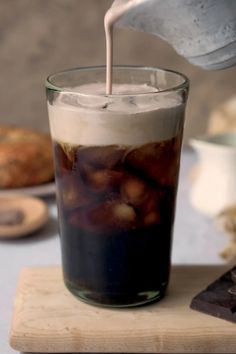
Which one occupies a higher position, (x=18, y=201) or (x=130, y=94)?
(x=130, y=94)

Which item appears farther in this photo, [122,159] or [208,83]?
[208,83]

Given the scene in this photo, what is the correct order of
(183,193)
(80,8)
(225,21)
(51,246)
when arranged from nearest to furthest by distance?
(225,21) < (51,246) < (183,193) < (80,8)

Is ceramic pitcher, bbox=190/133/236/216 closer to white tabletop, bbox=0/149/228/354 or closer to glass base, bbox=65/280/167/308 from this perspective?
white tabletop, bbox=0/149/228/354

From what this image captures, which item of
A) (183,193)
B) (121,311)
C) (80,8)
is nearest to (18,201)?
(183,193)

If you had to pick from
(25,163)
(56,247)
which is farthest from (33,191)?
(56,247)

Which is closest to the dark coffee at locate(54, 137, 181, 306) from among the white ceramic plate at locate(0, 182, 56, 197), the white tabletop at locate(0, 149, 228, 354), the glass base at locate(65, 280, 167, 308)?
the glass base at locate(65, 280, 167, 308)

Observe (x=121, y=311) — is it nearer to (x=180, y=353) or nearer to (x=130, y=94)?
(x=180, y=353)

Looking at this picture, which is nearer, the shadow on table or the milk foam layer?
the milk foam layer

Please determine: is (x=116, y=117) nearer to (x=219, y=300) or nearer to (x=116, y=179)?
(x=116, y=179)
